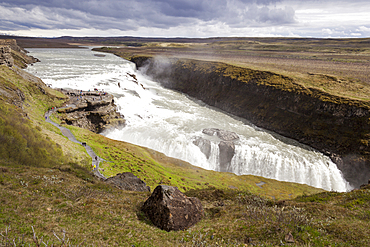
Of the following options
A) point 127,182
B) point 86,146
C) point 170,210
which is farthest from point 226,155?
point 170,210

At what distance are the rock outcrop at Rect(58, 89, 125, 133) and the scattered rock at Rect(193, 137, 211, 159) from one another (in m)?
17.6

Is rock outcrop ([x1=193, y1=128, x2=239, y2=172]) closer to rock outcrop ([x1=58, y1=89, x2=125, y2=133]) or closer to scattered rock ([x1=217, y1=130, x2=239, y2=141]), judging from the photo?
scattered rock ([x1=217, y1=130, x2=239, y2=141])

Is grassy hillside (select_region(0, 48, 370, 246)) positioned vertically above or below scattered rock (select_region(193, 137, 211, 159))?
above

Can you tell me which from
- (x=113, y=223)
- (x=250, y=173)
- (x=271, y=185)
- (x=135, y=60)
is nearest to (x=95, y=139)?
(x=113, y=223)

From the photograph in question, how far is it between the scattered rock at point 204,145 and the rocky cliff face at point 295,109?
18.5 metres

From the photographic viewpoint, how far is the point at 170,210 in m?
12.2

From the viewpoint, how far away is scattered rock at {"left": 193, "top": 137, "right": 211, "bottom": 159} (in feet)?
115

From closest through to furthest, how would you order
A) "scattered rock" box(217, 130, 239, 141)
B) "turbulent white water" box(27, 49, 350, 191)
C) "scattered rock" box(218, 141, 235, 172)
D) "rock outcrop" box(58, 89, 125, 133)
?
1. "turbulent white water" box(27, 49, 350, 191)
2. "scattered rock" box(218, 141, 235, 172)
3. "rock outcrop" box(58, 89, 125, 133)
4. "scattered rock" box(217, 130, 239, 141)

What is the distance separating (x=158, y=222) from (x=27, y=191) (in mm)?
9071

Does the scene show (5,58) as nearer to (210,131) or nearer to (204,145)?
(204,145)

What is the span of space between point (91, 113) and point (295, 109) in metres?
45.2

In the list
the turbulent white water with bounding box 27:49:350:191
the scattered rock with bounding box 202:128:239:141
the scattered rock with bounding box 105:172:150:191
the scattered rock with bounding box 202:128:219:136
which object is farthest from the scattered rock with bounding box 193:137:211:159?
the scattered rock with bounding box 105:172:150:191

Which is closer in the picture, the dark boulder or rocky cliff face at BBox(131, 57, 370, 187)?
the dark boulder

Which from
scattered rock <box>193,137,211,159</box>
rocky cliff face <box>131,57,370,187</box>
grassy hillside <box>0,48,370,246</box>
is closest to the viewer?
grassy hillside <box>0,48,370,246</box>
